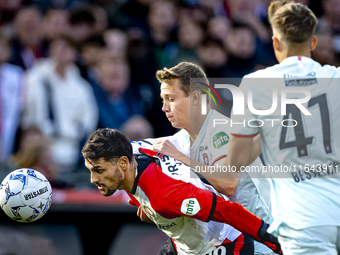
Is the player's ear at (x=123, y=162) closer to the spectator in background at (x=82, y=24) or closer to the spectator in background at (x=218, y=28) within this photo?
the spectator in background at (x=82, y=24)

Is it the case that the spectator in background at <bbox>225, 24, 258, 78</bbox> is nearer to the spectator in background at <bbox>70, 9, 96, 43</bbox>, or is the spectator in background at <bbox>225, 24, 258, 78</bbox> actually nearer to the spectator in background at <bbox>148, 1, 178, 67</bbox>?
the spectator in background at <bbox>148, 1, 178, 67</bbox>

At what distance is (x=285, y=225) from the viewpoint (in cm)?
265

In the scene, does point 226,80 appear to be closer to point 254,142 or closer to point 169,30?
point 169,30

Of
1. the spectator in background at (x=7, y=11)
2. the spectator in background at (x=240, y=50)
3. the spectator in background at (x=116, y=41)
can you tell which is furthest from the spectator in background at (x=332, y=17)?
the spectator in background at (x=7, y=11)

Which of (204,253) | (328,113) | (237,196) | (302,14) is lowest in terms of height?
(204,253)

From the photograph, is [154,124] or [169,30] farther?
[169,30]

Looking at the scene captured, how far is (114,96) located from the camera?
7398 millimetres

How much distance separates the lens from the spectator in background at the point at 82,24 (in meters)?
7.89

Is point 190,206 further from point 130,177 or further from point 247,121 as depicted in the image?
point 247,121

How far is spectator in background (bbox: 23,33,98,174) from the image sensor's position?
680 centimetres

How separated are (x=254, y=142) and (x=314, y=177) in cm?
49

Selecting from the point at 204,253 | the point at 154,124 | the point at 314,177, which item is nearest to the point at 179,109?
the point at 204,253

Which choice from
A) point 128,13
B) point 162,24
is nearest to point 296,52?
point 162,24

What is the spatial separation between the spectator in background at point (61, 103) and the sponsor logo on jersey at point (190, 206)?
3771mm
